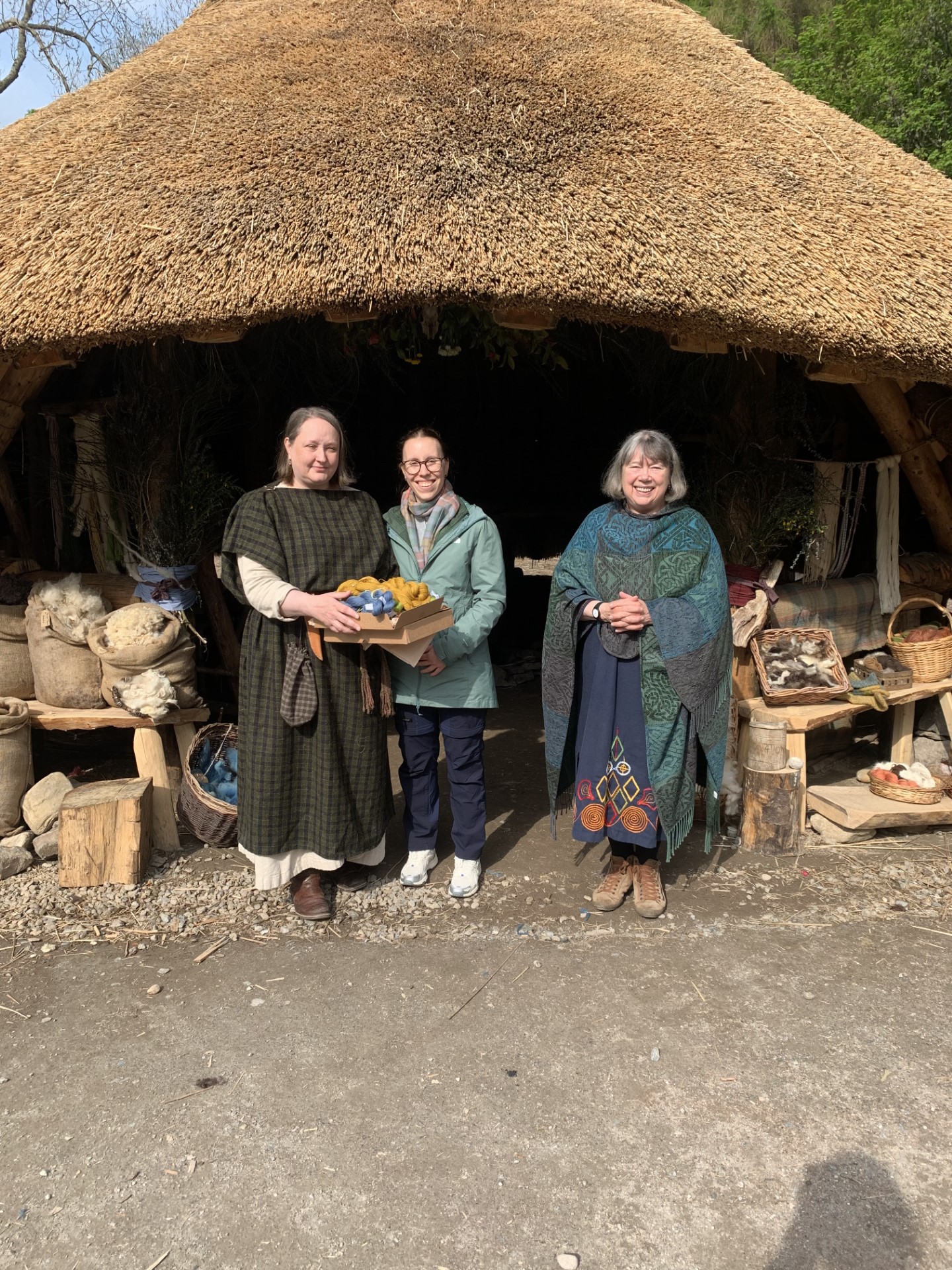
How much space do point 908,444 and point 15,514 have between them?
15.0 ft

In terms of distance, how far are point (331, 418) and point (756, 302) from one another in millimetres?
1662

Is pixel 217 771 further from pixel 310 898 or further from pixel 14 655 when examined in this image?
pixel 14 655

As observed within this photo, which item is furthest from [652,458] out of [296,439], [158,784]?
[158,784]

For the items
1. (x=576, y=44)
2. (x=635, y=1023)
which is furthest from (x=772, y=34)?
(x=635, y=1023)

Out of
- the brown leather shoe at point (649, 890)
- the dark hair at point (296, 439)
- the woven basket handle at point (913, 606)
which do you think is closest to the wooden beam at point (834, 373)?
the woven basket handle at point (913, 606)

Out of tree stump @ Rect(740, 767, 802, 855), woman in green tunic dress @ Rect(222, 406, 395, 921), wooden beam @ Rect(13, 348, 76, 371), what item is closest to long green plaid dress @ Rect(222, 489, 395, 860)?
woman in green tunic dress @ Rect(222, 406, 395, 921)

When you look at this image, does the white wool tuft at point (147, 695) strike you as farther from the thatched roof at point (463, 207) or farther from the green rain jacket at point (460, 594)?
the thatched roof at point (463, 207)

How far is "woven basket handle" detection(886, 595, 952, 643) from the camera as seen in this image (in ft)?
12.9

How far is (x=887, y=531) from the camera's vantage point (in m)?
4.20

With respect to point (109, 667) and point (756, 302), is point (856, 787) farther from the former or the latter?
point (109, 667)

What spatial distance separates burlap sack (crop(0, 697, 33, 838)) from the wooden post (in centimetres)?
114

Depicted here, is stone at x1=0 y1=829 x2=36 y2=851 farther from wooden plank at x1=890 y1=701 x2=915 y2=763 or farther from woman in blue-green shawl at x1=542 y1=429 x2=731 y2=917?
wooden plank at x1=890 y1=701 x2=915 y2=763

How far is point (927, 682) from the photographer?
3.90m

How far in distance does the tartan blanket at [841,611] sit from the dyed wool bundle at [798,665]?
0.19 m
